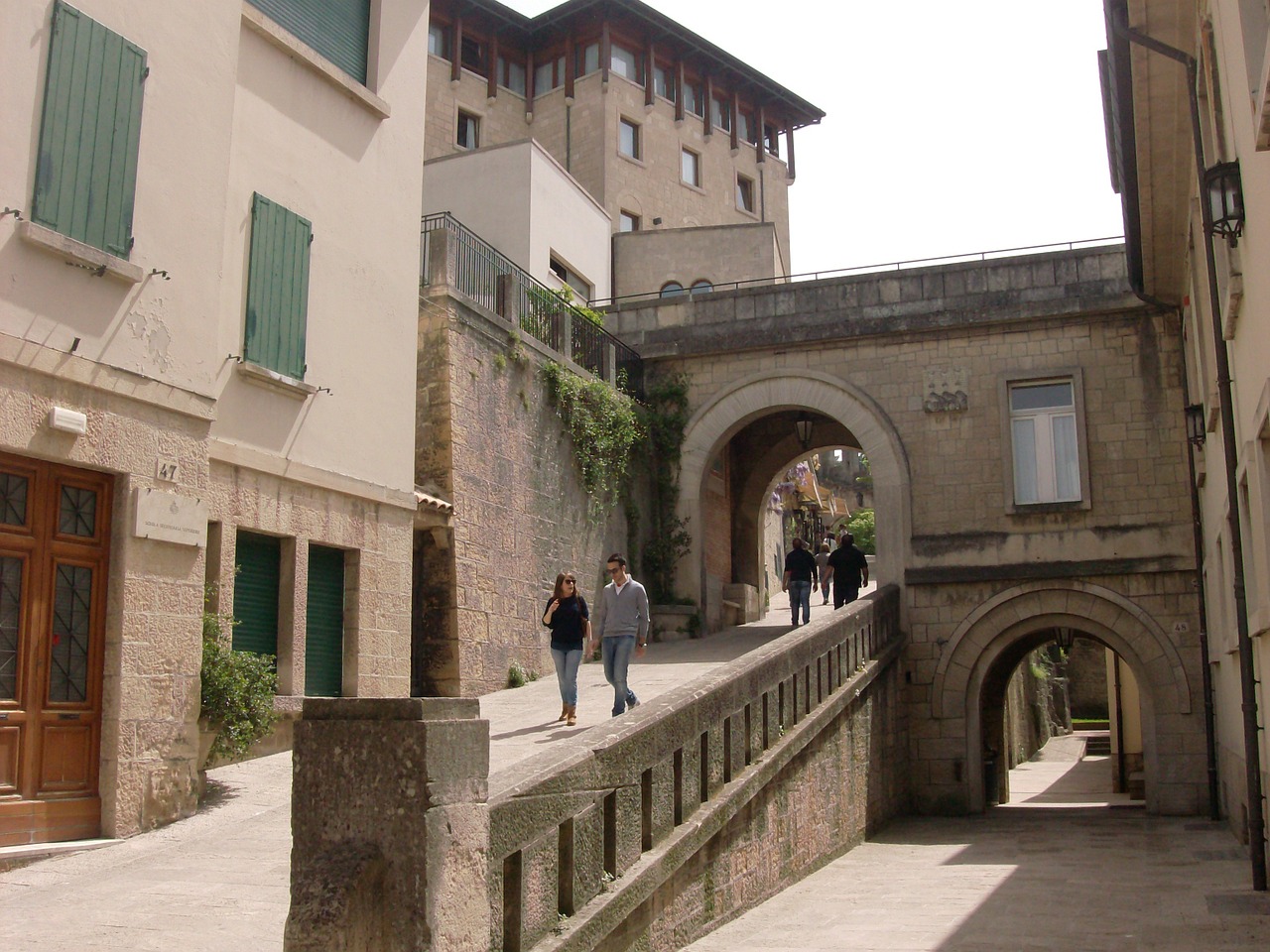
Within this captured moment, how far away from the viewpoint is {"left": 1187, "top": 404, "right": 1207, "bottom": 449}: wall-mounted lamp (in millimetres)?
13450

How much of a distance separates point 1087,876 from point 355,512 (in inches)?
274

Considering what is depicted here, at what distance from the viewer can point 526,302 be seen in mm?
16734

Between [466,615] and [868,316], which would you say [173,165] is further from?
[868,316]

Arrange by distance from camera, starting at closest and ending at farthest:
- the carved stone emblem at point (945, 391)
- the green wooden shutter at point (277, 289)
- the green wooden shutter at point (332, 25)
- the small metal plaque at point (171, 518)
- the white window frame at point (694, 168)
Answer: the small metal plaque at point (171, 518)
the green wooden shutter at point (277, 289)
the green wooden shutter at point (332, 25)
the carved stone emblem at point (945, 391)
the white window frame at point (694, 168)

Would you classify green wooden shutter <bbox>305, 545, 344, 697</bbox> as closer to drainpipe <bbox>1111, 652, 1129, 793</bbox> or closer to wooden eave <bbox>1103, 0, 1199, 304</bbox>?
wooden eave <bbox>1103, 0, 1199, 304</bbox>

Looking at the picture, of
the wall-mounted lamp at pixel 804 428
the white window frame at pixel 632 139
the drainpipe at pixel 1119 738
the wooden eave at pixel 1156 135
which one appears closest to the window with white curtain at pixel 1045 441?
the wooden eave at pixel 1156 135

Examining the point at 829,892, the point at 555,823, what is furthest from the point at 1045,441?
the point at 555,823

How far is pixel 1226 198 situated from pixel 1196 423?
6.32 metres

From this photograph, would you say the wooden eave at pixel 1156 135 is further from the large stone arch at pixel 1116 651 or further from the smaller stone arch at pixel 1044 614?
the large stone arch at pixel 1116 651

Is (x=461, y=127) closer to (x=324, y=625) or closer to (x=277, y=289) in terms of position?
(x=277, y=289)

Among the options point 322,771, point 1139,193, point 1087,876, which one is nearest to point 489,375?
point 1139,193

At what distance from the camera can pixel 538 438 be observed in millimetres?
16016

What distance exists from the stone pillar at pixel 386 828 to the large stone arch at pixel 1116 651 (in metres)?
13.2

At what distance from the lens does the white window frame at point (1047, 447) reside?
1703 centimetres
